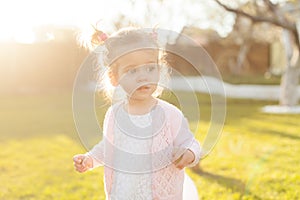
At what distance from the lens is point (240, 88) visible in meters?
18.1

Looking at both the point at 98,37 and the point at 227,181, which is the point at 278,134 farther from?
the point at 98,37

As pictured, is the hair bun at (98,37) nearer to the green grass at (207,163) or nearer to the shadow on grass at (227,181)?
the green grass at (207,163)

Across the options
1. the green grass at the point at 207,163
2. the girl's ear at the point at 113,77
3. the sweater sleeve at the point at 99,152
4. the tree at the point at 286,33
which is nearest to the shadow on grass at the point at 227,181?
the green grass at the point at 207,163

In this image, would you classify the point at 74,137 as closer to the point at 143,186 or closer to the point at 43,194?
the point at 43,194

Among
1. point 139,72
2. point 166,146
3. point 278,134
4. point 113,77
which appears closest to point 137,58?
point 139,72

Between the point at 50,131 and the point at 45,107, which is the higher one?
the point at 45,107

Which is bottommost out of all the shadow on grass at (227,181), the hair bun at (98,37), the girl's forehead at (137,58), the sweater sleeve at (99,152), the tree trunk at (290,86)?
the shadow on grass at (227,181)

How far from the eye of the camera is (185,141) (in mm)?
2596

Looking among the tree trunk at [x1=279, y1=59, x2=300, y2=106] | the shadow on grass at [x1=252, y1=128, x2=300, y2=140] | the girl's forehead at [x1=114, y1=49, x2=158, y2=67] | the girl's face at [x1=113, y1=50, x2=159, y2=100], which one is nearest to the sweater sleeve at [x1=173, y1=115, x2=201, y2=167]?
the girl's face at [x1=113, y1=50, x2=159, y2=100]

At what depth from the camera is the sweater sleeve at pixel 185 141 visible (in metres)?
2.51

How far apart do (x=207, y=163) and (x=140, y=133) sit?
11.5 feet

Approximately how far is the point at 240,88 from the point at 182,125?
15759mm

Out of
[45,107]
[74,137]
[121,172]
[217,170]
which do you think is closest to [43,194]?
[217,170]

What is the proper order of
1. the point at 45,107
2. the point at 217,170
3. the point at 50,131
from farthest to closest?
the point at 45,107 → the point at 50,131 → the point at 217,170
